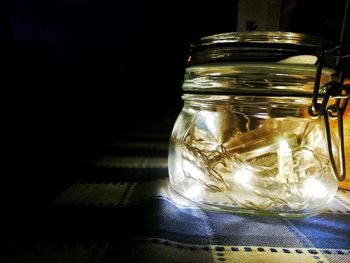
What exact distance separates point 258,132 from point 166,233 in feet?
0.58

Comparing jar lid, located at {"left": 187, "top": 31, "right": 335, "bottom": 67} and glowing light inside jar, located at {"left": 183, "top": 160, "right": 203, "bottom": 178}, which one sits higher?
jar lid, located at {"left": 187, "top": 31, "right": 335, "bottom": 67}

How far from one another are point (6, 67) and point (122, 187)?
4.27 ft

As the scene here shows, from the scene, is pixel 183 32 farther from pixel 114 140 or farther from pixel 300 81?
pixel 300 81

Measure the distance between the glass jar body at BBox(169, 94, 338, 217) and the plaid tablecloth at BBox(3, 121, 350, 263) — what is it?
0.07 feet

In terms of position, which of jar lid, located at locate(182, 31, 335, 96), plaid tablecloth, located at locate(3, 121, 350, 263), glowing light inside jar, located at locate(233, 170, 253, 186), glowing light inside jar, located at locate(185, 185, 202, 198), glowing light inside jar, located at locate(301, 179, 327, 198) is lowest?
plaid tablecloth, located at locate(3, 121, 350, 263)

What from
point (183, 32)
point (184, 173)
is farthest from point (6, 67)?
point (184, 173)

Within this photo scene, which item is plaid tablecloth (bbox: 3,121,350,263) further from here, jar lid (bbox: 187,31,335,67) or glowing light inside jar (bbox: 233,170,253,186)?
jar lid (bbox: 187,31,335,67)

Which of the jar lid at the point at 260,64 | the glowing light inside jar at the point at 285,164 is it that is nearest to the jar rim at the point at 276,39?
the jar lid at the point at 260,64

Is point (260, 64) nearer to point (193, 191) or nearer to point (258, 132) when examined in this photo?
point (258, 132)

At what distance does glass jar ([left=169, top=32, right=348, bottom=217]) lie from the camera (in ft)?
1.12

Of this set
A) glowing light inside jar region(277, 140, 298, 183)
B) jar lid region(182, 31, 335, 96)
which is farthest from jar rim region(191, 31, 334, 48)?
glowing light inside jar region(277, 140, 298, 183)

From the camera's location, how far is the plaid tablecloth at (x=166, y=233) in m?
0.27

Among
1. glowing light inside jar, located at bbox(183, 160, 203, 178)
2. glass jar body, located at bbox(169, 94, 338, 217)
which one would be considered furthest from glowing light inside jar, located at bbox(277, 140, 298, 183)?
glowing light inside jar, located at bbox(183, 160, 203, 178)

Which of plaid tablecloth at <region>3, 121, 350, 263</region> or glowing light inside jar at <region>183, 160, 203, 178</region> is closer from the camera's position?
plaid tablecloth at <region>3, 121, 350, 263</region>
